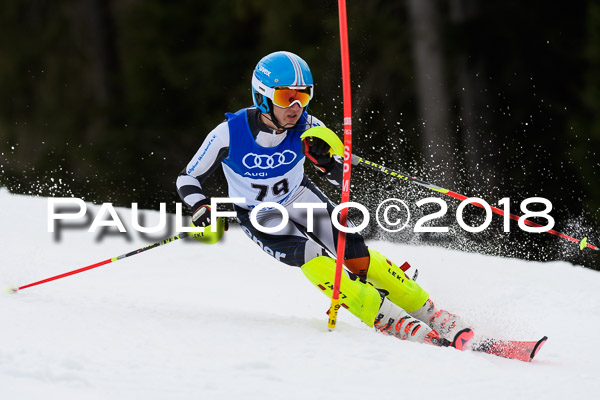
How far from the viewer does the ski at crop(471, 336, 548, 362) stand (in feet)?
13.2

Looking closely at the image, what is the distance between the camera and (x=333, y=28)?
13.2 meters

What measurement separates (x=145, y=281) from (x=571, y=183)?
23.6ft

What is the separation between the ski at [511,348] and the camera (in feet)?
13.2

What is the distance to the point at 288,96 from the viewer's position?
4301 mm

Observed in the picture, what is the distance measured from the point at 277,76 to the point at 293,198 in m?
0.75

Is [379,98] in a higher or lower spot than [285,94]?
lower

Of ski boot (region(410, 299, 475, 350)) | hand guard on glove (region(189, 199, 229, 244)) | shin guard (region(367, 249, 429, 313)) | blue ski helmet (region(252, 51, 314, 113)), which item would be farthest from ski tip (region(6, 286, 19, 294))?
ski boot (region(410, 299, 475, 350))

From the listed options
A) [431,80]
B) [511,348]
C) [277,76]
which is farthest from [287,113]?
[431,80]

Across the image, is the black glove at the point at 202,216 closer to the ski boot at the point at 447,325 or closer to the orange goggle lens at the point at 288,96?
the orange goggle lens at the point at 288,96

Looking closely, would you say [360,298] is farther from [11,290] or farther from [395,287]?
[11,290]

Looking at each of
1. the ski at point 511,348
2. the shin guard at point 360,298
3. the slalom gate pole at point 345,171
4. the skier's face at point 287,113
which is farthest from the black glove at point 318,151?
the ski at point 511,348

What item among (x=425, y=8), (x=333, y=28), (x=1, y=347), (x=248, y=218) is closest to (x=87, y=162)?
(x=333, y=28)

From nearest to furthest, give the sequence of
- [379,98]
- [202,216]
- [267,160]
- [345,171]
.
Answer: [345,171] → [202,216] → [267,160] → [379,98]

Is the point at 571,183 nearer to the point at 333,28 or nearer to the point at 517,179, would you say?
the point at 517,179
